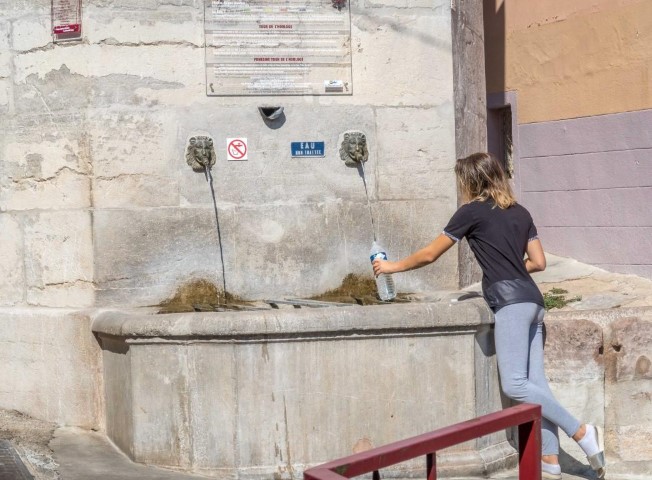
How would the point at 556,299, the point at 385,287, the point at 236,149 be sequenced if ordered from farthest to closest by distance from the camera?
the point at 556,299 < the point at 236,149 < the point at 385,287

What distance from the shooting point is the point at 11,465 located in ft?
17.4

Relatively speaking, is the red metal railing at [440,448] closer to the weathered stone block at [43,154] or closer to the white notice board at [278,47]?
the white notice board at [278,47]

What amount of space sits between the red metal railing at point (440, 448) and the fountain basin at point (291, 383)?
1.81 metres

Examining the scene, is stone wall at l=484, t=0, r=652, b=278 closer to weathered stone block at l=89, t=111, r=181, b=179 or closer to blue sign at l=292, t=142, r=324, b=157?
blue sign at l=292, t=142, r=324, b=157

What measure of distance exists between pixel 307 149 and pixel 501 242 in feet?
5.54

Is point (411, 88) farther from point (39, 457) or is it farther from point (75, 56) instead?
point (39, 457)

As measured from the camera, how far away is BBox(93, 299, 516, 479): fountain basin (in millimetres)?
5488

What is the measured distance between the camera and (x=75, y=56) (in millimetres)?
6406

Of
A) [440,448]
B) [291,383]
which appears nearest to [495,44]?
[291,383]

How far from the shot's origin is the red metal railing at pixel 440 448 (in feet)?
9.62

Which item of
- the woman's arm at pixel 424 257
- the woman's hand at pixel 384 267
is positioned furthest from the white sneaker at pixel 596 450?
the woman's hand at pixel 384 267

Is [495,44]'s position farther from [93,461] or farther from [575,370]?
[93,461]

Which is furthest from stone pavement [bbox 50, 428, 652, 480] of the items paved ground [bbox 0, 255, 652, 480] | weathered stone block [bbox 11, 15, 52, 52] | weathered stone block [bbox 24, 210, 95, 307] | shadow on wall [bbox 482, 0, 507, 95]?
shadow on wall [bbox 482, 0, 507, 95]

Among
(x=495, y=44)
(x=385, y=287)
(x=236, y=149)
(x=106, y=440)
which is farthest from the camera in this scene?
(x=495, y=44)
